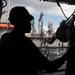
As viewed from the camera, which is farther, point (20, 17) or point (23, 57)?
point (20, 17)

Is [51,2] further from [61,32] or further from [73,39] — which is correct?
[73,39]

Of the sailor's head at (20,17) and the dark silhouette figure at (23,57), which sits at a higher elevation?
the sailor's head at (20,17)

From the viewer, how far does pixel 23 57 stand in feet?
8.47

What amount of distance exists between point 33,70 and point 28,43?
0.88ft

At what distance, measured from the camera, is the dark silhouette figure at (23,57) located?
99.7 inches

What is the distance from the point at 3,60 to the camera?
2641 millimetres

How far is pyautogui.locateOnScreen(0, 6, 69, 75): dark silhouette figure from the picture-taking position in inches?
99.7

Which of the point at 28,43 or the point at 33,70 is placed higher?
the point at 28,43

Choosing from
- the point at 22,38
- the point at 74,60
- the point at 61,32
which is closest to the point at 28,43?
the point at 22,38

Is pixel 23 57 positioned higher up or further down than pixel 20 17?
further down

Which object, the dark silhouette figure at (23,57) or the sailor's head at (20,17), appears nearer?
the dark silhouette figure at (23,57)

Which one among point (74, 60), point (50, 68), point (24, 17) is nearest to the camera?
point (50, 68)

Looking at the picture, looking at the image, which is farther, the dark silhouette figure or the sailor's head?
the sailor's head

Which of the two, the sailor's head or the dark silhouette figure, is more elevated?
the sailor's head
